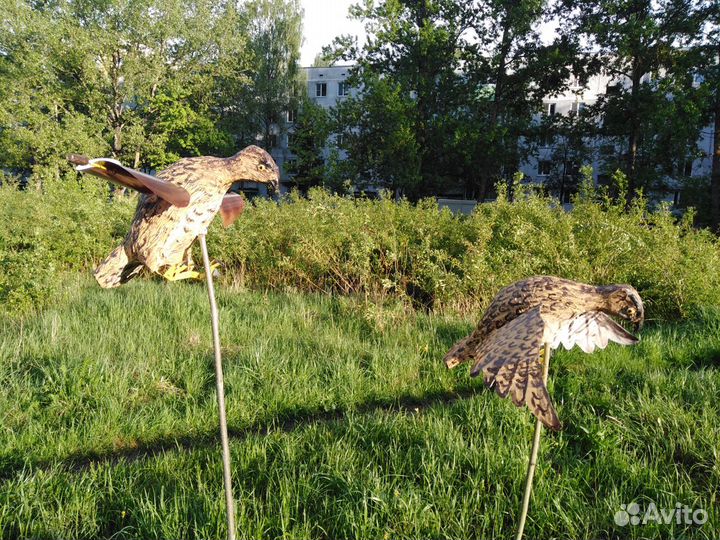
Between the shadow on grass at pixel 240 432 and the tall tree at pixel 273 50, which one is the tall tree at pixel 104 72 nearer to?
the tall tree at pixel 273 50

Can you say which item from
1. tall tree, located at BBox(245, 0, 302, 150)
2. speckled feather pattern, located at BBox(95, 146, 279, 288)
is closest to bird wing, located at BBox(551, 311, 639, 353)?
speckled feather pattern, located at BBox(95, 146, 279, 288)

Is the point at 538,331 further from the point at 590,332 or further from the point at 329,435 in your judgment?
the point at 329,435

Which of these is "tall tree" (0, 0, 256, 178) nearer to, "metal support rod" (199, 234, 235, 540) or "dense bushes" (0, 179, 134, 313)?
"dense bushes" (0, 179, 134, 313)

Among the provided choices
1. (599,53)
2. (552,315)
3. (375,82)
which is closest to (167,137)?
(375,82)

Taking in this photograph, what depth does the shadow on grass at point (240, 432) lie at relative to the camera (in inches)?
103

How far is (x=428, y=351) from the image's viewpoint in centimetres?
426

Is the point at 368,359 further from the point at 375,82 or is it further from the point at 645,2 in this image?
the point at 645,2

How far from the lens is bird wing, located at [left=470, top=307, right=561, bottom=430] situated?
964mm

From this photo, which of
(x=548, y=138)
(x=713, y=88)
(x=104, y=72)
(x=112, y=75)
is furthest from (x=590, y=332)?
(x=112, y=75)

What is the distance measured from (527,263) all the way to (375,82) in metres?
14.0

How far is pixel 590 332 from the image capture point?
4.20 ft

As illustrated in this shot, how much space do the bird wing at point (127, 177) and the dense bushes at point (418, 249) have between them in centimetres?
444
